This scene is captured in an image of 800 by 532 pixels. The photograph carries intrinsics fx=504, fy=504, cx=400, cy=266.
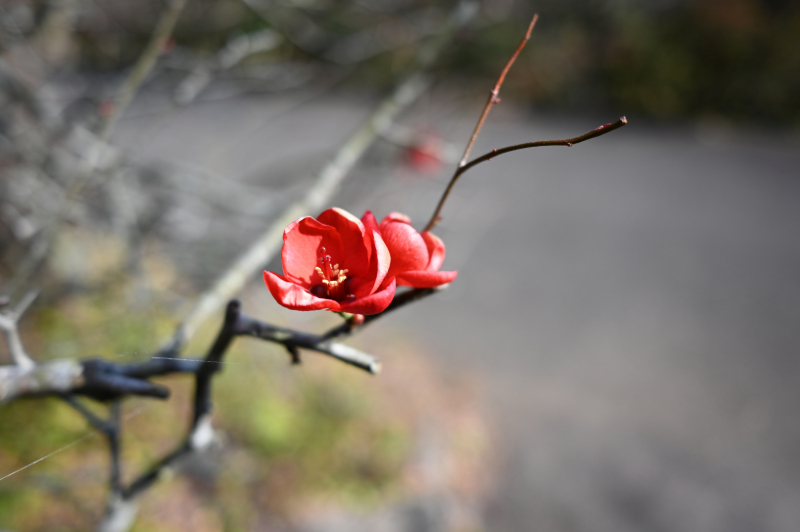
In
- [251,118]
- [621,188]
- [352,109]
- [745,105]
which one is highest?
[745,105]

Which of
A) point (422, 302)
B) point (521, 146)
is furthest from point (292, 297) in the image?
point (422, 302)

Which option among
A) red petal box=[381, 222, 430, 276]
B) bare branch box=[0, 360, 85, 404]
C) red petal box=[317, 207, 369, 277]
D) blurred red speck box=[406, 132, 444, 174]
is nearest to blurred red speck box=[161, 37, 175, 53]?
blurred red speck box=[406, 132, 444, 174]

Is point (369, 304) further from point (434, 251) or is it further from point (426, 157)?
point (426, 157)

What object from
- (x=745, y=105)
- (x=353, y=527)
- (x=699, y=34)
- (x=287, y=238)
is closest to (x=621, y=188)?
(x=745, y=105)

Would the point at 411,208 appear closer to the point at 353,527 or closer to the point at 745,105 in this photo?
the point at 353,527

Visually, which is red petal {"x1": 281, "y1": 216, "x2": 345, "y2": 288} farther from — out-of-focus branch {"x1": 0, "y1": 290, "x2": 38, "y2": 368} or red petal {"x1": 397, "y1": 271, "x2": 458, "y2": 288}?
out-of-focus branch {"x1": 0, "y1": 290, "x2": 38, "y2": 368}

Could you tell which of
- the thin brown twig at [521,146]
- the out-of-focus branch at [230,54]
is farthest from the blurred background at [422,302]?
the thin brown twig at [521,146]
